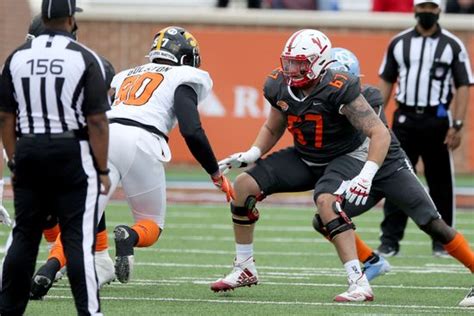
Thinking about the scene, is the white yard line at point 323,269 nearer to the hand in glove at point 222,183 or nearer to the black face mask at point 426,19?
the hand in glove at point 222,183

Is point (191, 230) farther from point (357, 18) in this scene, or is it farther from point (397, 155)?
point (357, 18)

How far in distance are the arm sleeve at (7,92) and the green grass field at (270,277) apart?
1.28 m

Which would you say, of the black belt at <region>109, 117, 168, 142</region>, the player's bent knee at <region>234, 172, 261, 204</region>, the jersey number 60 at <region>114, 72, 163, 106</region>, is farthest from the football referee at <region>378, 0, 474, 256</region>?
the black belt at <region>109, 117, 168, 142</region>

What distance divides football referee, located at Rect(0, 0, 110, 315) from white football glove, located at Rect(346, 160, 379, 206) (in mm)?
1780

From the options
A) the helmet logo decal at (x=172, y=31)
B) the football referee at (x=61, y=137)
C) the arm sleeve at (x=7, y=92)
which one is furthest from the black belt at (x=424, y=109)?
the arm sleeve at (x=7, y=92)

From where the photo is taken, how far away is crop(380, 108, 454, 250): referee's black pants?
1040 cm

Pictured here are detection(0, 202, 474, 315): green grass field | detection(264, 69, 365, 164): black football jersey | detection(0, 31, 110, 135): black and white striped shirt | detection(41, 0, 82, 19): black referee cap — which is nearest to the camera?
detection(0, 31, 110, 135): black and white striped shirt

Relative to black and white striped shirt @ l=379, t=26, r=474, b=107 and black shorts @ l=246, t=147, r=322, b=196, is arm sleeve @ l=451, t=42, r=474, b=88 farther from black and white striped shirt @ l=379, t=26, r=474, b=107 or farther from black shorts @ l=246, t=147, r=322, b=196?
black shorts @ l=246, t=147, r=322, b=196

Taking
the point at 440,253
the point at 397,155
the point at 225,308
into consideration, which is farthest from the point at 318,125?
the point at 440,253

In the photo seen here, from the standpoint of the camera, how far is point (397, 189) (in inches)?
308

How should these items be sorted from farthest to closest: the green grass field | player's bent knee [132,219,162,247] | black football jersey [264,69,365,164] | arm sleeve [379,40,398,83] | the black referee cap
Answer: arm sleeve [379,40,398,83] → black football jersey [264,69,365,164] → player's bent knee [132,219,162,247] → the green grass field → the black referee cap

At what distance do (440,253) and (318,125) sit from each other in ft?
9.73

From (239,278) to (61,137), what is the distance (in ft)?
7.47

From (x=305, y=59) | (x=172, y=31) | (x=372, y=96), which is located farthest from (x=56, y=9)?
(x=372, y=96)
